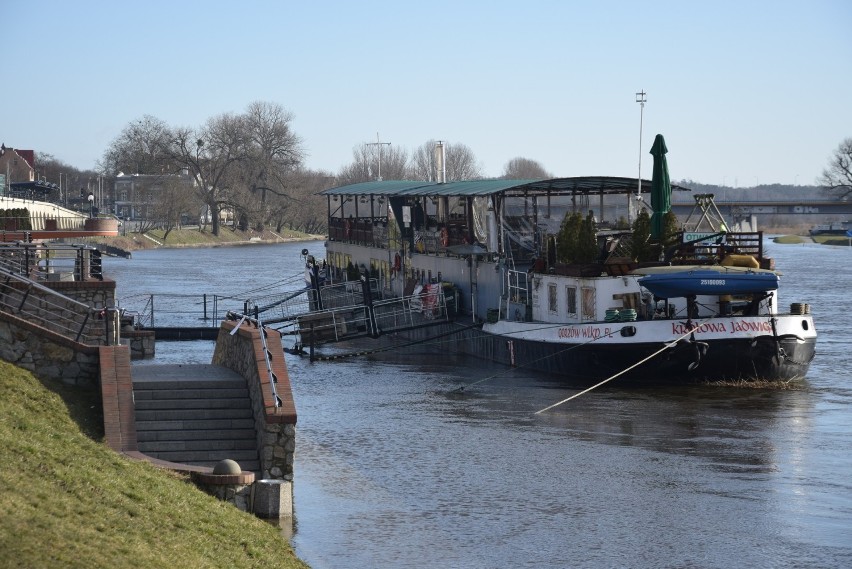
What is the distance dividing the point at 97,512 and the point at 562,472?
11411mm

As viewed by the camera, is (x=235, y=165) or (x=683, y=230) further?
(x=235, y=165)

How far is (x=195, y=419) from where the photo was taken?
20.3m

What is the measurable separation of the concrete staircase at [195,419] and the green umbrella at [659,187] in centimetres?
1844

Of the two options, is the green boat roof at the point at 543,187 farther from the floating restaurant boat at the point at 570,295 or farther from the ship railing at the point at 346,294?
the ship railing at the point at 346,294

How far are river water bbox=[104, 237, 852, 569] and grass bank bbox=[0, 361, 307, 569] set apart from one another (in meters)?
1.90

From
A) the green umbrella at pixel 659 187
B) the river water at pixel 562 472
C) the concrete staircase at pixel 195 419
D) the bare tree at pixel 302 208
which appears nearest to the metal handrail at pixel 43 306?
the concrete staircase at pixel 195 419

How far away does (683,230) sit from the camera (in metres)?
36.2

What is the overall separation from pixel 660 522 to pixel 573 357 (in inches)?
605

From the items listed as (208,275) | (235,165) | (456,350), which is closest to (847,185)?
(235,165)

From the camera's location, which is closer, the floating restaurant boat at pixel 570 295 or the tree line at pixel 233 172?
the floating restaurant boat at pixel 570 295

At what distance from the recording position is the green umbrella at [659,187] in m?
37.2

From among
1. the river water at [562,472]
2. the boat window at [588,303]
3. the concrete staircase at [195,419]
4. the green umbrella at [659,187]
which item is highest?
the green umbrella at [659,187]

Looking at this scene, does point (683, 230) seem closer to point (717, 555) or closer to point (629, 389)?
point (629, 389)

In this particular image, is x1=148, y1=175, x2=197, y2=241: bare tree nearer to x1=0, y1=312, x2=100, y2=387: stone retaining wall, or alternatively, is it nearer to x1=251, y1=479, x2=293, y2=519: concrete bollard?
x1=0, y1=312, x2=100, y2=387: stone retaining wall
